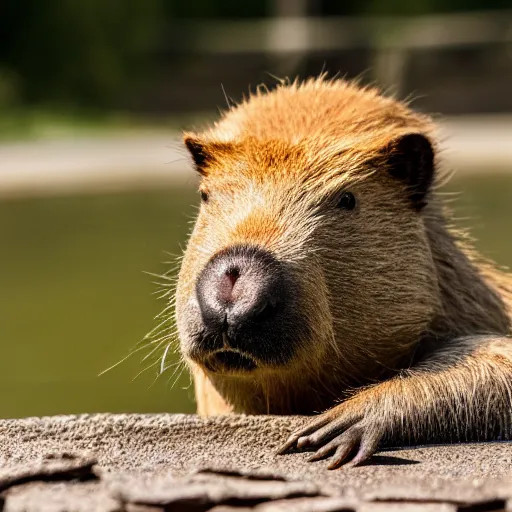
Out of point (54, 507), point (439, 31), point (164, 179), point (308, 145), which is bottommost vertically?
point (54, 507)

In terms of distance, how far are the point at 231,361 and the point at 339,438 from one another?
529 mm

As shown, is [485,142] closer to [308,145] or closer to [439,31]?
[439,31]

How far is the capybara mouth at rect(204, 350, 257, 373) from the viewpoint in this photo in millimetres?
4234

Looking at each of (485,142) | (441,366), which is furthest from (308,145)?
(485,142)

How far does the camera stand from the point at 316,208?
4.73 meters

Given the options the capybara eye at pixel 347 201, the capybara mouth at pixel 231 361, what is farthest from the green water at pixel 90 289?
the capybara mouth at pixel 231 361

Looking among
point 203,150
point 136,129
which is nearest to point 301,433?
point 203,150

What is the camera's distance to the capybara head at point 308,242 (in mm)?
4168

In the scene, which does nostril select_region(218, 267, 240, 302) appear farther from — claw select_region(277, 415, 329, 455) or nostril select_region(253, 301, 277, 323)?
claw select_region(277, 415, 329, 455)

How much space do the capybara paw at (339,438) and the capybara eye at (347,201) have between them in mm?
1033

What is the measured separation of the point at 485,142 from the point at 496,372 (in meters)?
18.3

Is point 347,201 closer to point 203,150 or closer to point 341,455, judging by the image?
point 203,150

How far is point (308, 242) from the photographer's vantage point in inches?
179

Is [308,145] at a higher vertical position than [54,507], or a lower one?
higher
